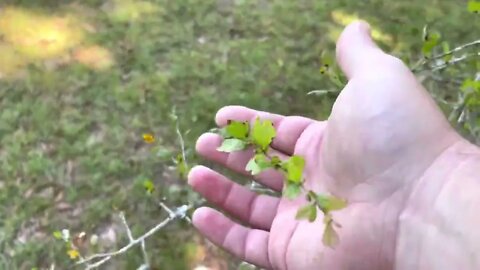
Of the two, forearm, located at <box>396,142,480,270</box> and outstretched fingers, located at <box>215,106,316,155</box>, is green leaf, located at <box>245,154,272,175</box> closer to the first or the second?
forearm, located at <box>396,142,480,270</box>

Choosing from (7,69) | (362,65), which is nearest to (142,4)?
(7,69)

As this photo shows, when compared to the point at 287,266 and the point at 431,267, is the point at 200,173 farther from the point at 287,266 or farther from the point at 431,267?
the point at 431,267

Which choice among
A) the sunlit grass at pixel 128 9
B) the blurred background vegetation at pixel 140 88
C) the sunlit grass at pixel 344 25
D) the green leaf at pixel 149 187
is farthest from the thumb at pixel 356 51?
the sunlit grass at pixel 128 9

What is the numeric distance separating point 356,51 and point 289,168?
51 cm

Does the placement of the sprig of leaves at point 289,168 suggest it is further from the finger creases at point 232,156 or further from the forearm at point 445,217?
the finger creases at point 232,156

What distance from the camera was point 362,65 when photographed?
4.18 feet

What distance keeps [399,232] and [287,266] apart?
0.66ft

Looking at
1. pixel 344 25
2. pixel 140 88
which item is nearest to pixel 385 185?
pixel 140 88

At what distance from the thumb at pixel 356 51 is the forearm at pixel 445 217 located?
22cm

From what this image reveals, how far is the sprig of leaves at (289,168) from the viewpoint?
0.84m

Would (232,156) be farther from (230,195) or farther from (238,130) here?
(238,130)

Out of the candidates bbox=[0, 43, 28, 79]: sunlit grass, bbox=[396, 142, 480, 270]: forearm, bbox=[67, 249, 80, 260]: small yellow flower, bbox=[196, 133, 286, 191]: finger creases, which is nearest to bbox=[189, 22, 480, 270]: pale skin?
bbox=[396, 142, 480, 270]: forearm

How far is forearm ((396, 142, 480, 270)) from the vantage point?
3.51ft

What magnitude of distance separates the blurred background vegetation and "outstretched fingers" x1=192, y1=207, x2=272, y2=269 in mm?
219
